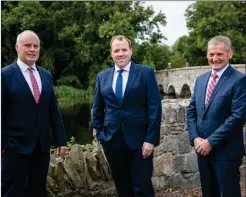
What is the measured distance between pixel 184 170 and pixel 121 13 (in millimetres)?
27501

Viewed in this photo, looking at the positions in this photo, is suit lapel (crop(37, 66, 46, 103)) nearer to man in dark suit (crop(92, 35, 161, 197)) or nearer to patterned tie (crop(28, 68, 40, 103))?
patterned tie (crop(28, 68, 40, 103))

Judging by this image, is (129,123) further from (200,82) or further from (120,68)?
(200,82)

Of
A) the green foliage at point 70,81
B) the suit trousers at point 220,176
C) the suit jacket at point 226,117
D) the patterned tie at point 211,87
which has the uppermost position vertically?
the green foliage at point 70,81

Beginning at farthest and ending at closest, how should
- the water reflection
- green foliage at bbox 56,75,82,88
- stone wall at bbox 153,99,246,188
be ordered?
1. green foliage at bbox 56,75,82,88
2. the water reflection
3. stone wall at bbox 153,99,246,188

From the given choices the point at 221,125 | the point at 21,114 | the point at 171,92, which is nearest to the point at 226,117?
the point at 221,125

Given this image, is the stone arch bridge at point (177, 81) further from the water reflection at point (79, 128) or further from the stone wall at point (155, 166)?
the stone wall at point (155, 166)

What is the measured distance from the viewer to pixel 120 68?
3.52 metres

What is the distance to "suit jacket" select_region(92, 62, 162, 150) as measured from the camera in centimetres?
338

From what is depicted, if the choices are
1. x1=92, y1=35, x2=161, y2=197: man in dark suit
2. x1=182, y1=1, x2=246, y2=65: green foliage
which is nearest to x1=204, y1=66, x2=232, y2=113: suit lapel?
x1=92, y1=35, x2=161, y2=197: man in dark suit

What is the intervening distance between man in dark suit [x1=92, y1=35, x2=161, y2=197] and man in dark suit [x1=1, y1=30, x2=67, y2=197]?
0.51m

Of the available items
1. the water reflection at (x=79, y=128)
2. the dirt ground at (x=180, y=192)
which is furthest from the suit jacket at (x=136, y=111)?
the water reflection at (x=79, y=128)

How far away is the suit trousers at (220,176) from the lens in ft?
10.9

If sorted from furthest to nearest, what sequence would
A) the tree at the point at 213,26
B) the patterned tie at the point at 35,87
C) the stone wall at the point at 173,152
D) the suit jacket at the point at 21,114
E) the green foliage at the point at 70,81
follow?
the tree at the point at 213,26 < the green foliage at the point at 70,81 < the stone wall at the point at 173,152 < the patterned tie at the point at 35,87 < the suit jacket at the point at 21,114

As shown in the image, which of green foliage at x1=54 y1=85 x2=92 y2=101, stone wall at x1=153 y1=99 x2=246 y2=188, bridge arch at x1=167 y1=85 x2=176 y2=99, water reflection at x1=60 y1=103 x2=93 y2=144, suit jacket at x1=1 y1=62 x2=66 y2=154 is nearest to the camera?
suit jacket at x1=1 y1=62 x2=66 y2=154
